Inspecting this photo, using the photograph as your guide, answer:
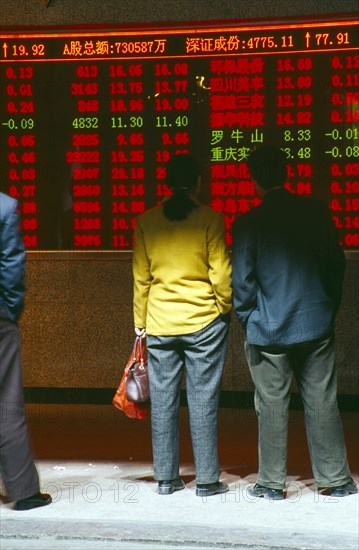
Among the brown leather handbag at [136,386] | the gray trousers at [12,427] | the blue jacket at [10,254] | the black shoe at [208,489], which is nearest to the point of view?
the blue jacket at [10,254]

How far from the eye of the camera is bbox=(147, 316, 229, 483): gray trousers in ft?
17.5

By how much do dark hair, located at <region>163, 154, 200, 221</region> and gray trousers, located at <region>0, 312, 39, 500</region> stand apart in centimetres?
101

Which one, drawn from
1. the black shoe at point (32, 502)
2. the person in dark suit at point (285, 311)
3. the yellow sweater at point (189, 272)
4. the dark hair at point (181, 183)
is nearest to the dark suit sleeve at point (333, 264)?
the person in dark suit at point (285, 311)

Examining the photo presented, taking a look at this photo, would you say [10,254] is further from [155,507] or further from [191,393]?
[155,507]

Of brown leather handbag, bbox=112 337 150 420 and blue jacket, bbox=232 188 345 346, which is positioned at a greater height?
blue jacket, bbox=232 188 345 346

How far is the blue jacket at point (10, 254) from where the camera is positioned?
16.4 feet

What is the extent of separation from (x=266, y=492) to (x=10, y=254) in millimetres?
1796

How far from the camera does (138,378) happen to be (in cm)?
548

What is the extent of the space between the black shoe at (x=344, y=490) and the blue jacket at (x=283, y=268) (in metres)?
0.81

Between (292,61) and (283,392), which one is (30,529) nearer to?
(283,392)

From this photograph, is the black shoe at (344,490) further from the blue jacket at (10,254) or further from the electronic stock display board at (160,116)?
the electronic stock display board at (160,116)

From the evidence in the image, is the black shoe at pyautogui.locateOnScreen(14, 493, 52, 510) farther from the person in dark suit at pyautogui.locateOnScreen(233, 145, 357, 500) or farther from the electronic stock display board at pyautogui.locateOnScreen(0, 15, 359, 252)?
the electronic stock display board at pyautogui.locateOnScreen(0, 15, 359, 252)

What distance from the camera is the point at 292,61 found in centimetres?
735

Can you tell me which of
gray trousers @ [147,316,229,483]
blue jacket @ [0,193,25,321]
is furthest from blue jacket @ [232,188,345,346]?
blue jacket @ [0,193,25,321]
